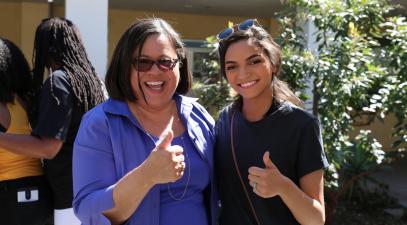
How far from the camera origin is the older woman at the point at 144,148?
63.1 inches

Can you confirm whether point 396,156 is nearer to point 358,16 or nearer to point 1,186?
point 358,16

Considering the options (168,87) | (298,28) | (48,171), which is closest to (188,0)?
(298,28)

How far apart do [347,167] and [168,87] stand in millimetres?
4287

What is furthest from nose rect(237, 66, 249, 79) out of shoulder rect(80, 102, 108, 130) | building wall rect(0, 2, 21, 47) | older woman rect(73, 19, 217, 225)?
building wall rect(0, 2, 21, 47)

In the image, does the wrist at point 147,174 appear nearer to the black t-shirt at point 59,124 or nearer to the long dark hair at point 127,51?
the long dark hair at point 127,51

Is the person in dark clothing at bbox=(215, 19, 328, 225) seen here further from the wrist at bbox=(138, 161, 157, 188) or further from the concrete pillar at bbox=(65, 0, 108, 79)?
the concrete pillar at bbox=(65, 0, 108, 79)

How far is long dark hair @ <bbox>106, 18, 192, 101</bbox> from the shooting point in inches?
69.7

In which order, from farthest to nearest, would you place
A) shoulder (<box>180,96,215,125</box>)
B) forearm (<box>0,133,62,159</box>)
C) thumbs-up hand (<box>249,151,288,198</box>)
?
forearm (<box>0,133,62,159</box>) → shoulder (<box>180,96,215,125</box>) → thumbs-up hand (<box>249,151,288,198</box>)

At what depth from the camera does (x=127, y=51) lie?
5.82 feet

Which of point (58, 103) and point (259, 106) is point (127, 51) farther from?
point (58, 103)

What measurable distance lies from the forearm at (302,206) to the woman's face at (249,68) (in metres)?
0.42

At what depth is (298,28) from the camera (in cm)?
510

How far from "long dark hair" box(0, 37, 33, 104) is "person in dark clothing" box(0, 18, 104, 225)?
5cm

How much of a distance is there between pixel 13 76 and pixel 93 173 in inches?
46.2
